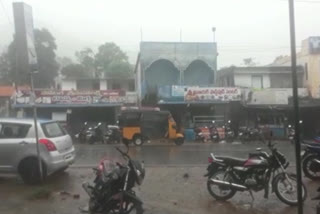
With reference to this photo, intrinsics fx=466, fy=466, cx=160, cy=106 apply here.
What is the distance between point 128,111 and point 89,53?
49949 mm

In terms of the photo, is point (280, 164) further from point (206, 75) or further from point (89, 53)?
point (89, 53)

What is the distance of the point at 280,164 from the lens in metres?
8.59

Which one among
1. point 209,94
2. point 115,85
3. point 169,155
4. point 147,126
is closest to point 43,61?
point 115,85

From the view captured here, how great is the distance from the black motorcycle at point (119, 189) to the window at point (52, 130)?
3746mm

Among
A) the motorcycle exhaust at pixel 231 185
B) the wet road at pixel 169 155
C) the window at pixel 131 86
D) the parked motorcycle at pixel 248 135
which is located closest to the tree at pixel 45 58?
the window at pixel 131 86

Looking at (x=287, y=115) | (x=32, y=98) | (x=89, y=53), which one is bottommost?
(x=287, y=115)

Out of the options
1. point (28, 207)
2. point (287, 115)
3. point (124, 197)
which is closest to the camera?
point (124, 197)

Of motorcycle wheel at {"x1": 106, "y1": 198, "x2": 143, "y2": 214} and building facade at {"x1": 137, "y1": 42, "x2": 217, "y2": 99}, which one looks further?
building facade at {"x1": 137, "y1": 42, "x2": 217, "y2": 99}

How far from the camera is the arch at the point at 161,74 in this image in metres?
38.2

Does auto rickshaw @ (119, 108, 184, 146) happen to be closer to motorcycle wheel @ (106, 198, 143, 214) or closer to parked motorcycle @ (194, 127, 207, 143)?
parked motorcycle @ (194, 127, 207, 143)

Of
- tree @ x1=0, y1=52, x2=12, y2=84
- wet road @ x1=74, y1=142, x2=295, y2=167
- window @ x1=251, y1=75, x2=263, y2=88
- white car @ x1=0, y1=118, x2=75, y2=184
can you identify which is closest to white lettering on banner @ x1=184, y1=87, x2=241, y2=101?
window @ x1=251, y1=75, x2=263, y2=88

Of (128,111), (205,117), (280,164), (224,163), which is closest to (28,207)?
(224,163)

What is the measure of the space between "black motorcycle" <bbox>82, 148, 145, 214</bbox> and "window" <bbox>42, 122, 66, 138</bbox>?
12.3ft

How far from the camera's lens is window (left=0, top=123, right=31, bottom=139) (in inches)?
433
